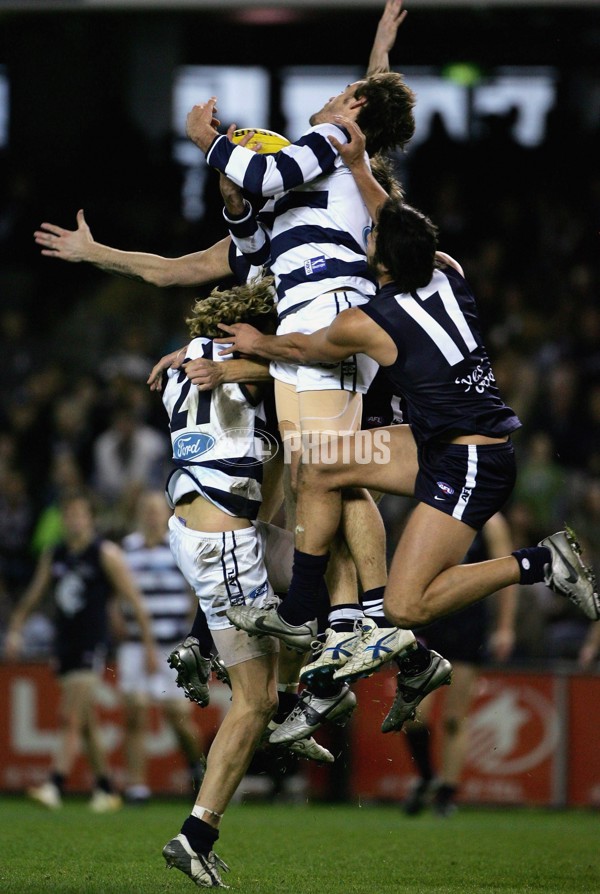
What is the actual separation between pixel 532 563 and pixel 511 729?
18.5 ft

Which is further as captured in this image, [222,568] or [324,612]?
[324,612]

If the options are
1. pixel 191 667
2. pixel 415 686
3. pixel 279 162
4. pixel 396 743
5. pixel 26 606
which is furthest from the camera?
pixel 26 606

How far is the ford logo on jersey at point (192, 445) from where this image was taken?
691cm

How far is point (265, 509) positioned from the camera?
7320 mm

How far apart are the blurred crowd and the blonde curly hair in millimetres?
5553

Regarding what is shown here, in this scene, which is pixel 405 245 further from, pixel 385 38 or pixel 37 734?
pixel 37 734

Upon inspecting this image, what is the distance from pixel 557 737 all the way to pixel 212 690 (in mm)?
2976

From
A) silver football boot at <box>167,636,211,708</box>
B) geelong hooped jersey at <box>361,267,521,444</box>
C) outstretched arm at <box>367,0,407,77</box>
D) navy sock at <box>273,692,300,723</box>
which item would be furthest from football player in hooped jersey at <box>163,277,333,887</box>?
outstretched arm at <box>367,0,407,77</box>

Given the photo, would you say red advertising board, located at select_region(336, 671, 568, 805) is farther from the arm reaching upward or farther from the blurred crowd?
the arm reaching upward

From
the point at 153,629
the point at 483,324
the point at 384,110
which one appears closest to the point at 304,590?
the point at 384,110

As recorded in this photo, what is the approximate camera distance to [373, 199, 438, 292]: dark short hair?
646 centimetres

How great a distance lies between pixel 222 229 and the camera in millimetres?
15438

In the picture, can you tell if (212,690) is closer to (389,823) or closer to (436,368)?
(389,823)

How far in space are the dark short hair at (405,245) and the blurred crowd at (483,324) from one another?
6.04 m
